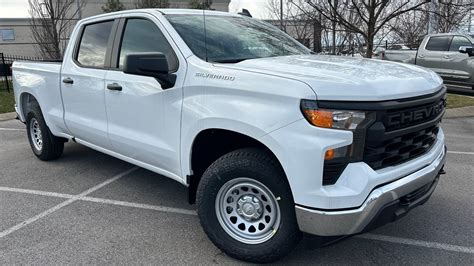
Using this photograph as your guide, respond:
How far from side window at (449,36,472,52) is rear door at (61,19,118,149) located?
444 inches

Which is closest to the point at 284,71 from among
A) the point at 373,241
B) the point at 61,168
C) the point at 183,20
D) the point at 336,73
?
the point at 336,73

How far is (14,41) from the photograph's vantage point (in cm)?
2820

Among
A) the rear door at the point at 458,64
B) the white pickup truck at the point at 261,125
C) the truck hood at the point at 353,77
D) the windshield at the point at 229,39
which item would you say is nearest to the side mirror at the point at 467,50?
the rear door at the point at 458,64

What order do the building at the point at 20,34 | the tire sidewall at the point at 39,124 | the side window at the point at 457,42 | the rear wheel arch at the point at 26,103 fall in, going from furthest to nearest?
1. the building at the point at 20,34
2. the side window at the point at 457,42
3. the rear wheel arch at the point at 26,103
4. the tire sidewall at the point at 39,124

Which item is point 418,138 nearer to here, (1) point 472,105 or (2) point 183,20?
(2) point 183,20

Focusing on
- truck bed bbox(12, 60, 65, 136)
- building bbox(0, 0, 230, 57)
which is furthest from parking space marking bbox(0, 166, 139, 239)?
building bbox(0, 0, 230, 57)

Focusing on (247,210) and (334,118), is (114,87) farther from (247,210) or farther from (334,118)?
(334,118)

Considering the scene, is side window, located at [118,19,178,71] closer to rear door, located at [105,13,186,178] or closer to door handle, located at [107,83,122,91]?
rear door, located at [105,13,186,178]

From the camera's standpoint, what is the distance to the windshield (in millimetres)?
3568

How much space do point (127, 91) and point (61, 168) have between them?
242 centimetres

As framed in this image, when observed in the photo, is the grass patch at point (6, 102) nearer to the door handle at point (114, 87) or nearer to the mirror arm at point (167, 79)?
the door handle at point (114, 87)

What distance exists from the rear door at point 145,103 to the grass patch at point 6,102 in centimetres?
842

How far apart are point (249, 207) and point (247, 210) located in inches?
1.3

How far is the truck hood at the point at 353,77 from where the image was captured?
257 centimetres
